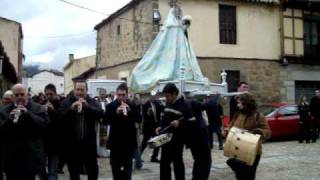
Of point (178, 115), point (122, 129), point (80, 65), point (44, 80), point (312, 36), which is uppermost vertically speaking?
point (312, 36)

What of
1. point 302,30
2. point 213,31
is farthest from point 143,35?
point 302,30

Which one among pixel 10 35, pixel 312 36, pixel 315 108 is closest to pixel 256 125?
pixel 315 108

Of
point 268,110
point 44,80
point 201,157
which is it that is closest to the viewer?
point 201,157

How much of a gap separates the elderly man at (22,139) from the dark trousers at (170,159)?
2181mm

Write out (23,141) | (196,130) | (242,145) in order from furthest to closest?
(196,130) < (242,145) < (23,141)

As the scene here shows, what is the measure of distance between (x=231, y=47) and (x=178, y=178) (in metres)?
15.4

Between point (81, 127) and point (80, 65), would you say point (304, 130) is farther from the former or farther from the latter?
point (80, 65)

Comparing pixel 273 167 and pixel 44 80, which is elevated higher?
pixel 44 80

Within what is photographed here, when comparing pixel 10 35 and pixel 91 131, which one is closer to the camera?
pixel 91 131

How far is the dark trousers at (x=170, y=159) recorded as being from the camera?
7.71 meters

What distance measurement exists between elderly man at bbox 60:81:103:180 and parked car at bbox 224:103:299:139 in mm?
10209

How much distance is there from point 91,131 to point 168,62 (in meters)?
7.49

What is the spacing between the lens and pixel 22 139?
614 cm

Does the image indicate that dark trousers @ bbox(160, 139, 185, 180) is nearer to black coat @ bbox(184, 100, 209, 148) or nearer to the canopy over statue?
black coat @ bbox(184, 100, 209, 148)
